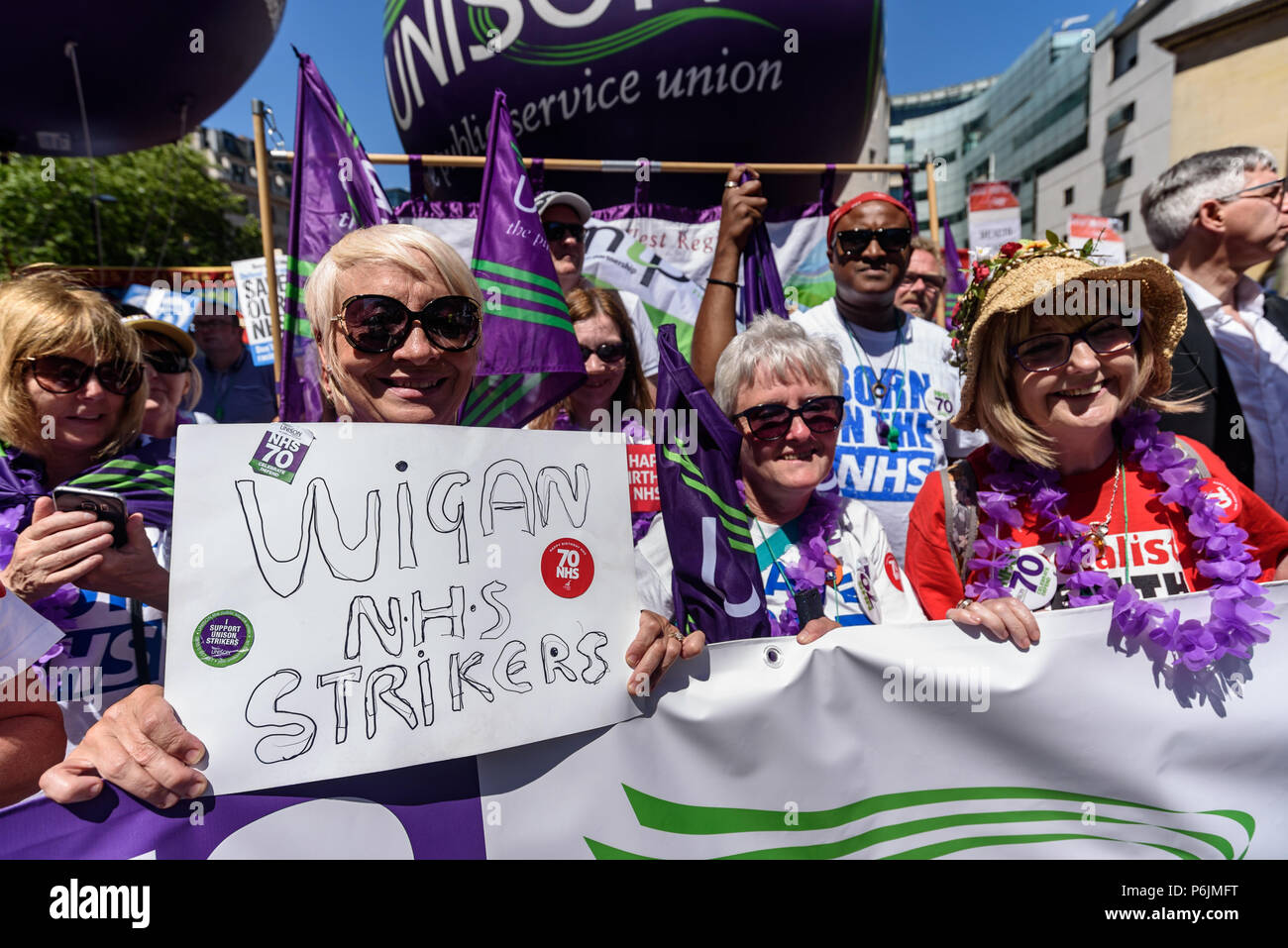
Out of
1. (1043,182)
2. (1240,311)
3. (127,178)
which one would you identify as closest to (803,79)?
(1240,311)

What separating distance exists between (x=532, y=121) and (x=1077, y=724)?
424 cm

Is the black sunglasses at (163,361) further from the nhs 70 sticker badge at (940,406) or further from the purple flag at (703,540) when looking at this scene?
the nhs 70 sticker badge at (940,406)

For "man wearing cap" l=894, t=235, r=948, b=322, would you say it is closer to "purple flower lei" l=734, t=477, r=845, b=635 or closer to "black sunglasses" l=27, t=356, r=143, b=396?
"purple flower lei" l=734, t=477, r=845, b=635

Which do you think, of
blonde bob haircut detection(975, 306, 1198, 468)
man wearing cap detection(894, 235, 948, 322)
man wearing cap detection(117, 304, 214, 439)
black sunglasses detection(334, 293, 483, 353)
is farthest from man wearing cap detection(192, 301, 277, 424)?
blonde bob haircut detection(975, 306, 1198, 468)

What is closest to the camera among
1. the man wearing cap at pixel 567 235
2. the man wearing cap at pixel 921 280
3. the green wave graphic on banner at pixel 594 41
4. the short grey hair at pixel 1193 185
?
the short grey hair at pixel 1193 185

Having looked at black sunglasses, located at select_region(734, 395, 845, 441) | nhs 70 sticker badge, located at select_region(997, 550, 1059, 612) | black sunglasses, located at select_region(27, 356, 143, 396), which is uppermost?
black sunglasses, located at select_region(27, 356, 143, 396)

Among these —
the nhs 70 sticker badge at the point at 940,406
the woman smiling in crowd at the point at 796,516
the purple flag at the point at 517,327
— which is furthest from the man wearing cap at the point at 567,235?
the woman smiling in crowd at the point at 796,516

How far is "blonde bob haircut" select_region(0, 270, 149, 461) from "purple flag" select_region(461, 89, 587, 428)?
36.7 inches

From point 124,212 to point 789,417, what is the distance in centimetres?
2150

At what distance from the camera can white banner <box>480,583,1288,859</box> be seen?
148cm

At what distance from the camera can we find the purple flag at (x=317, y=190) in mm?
2691

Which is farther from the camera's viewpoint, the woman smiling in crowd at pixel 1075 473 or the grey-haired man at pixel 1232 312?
the grey-haired man at pixel 1232 312

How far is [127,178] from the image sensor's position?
58.1 ft

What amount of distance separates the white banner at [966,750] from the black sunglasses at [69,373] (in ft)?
5.31
